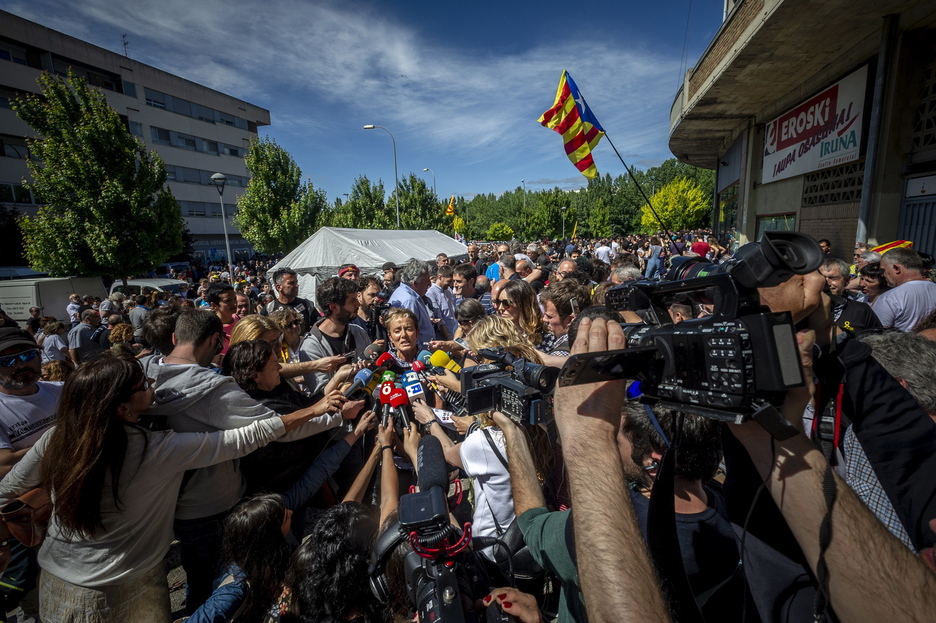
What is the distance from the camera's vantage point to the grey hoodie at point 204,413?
2.33 m

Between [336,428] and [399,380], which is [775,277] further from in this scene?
[336,428]

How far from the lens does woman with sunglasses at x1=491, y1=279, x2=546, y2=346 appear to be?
4137 mm

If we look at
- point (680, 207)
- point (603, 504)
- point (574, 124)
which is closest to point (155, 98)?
point (574, 124)

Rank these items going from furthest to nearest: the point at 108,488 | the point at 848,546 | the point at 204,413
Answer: the point at 204,413
the point at 108,488
the point at 848,546

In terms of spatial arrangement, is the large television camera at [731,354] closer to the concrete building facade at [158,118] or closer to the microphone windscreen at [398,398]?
the microphone windscreen at [398,398]

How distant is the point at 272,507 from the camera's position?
2.21 metres

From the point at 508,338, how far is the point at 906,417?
6.76 feet

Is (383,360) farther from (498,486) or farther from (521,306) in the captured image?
(521,306)

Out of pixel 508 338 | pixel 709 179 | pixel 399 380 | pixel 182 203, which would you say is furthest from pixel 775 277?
pixel 709 179

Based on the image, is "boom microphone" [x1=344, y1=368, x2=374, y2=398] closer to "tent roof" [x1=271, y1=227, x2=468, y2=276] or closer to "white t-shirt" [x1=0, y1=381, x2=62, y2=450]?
"white t-shirt" [x1=0, y1=381, x2=62, y2=450]

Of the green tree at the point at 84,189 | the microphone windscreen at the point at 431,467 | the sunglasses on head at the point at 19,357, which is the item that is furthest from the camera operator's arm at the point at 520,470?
the green tree at the point at 84,189

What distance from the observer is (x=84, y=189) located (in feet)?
50.6

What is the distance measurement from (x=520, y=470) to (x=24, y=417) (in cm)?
341

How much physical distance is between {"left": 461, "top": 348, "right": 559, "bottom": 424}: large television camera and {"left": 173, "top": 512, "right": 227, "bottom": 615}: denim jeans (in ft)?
6.07
